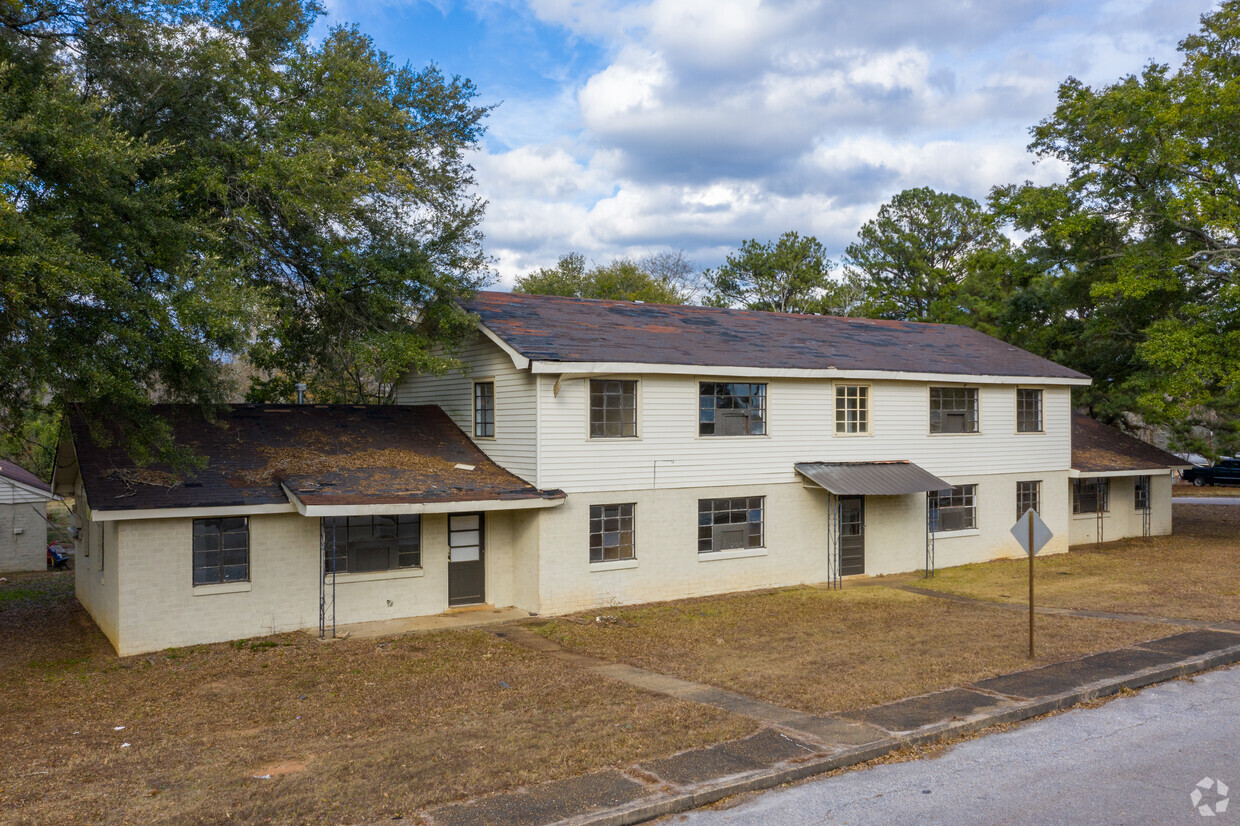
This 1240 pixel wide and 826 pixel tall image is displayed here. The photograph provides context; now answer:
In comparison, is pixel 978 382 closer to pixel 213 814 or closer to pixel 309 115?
pixel 309 115

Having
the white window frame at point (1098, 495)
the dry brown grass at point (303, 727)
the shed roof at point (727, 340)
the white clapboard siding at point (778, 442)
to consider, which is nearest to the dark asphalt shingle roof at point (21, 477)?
the dry brown grass at point (303, 727)

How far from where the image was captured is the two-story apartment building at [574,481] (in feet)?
48.2

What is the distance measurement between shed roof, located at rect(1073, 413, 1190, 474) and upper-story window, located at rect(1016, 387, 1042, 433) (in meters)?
2.04

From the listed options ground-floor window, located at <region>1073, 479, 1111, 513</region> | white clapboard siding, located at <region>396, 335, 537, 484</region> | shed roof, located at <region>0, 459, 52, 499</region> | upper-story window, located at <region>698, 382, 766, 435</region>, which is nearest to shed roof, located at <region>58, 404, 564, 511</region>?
white clapboard siding, located at <region>396, 335, 537, 484</region>

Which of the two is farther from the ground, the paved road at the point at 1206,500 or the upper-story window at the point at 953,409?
the upper-story window at the point at 953,409

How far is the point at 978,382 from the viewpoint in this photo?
2241 centimetres

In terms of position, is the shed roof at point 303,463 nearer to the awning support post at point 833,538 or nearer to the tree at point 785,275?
the awning support post at point 833,538

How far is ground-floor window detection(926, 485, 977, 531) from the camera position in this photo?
71.9 feet

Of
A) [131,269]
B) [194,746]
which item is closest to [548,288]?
[131,269]

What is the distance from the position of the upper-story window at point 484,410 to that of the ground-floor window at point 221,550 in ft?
17.1

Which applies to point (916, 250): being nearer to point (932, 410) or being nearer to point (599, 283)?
point (599, 283)

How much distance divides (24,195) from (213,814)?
884 cm

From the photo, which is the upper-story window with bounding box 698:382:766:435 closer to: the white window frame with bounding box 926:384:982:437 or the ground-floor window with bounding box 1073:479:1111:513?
the white window frame with bounding box 926:384:982:437
